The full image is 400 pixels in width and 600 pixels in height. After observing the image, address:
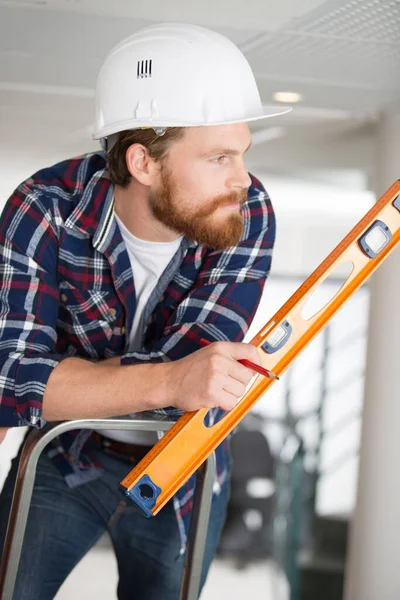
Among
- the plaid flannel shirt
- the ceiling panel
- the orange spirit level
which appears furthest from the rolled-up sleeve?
the ceiling panel

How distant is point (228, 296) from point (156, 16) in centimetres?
90

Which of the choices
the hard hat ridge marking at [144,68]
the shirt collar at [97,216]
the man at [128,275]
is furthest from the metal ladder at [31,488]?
the hard hat ridge marking at [144,68]

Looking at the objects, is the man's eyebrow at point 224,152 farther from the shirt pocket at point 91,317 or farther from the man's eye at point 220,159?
the shirt pocket at point 91,317

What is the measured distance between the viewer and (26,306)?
4.62ft

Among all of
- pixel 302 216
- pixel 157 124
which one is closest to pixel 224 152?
pixel 157 124

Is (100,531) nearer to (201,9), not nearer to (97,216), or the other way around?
(97,216)

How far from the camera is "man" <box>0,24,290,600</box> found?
4.54ft

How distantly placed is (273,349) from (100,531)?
25.3 inches

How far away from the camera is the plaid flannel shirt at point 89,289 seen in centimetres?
140

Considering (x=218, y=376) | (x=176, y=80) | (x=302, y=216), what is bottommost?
(x=218, y=376)

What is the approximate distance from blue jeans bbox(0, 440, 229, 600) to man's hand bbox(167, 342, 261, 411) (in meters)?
0.48

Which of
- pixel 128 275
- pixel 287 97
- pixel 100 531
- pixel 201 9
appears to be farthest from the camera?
pixel 287 97

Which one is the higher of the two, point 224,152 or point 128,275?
point 224,152

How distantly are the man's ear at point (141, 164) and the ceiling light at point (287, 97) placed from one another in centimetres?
90
